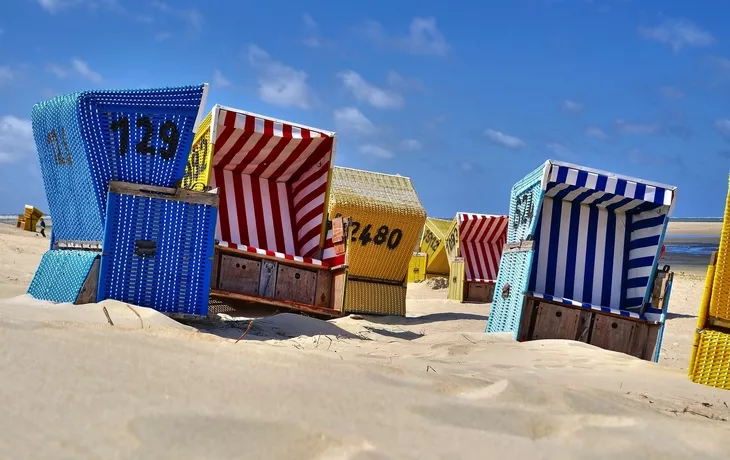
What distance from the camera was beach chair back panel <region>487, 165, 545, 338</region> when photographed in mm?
7766

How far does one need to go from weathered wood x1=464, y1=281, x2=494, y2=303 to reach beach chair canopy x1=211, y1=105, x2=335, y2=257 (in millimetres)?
8624

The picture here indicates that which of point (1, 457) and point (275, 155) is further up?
point (275, 155)

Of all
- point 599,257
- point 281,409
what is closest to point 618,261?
point 599,257

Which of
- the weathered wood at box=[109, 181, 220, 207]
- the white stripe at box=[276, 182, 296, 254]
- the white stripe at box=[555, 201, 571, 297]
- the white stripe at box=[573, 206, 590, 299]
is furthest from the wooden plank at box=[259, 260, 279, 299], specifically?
the white stripe at box=[573, 206, 590, 299]

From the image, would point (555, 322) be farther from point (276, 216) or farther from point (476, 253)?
point (476, 253)

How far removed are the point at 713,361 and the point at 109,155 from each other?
5.21 m

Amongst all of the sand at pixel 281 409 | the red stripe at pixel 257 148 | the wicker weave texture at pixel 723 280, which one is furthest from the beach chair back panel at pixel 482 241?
the sand at pixel 281 409

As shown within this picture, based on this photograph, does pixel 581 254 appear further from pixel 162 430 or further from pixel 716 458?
pixel 162 430

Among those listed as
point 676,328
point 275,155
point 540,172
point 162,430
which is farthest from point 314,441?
point 676,328

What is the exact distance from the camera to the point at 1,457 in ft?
5.90

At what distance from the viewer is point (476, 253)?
19.1 metres

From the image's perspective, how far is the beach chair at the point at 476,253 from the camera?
18234 mm

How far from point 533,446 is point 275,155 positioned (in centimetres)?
766

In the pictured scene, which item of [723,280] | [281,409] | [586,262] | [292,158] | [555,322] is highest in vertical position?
[292,158]
